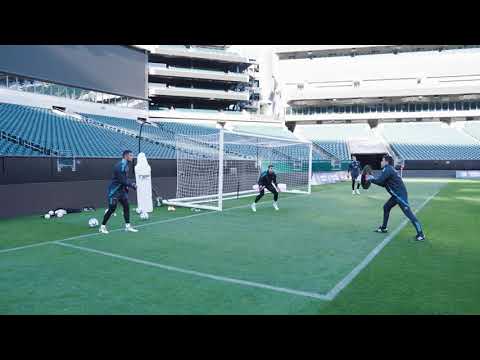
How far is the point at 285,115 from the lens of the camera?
55.4 metres

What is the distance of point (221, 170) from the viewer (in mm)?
14867

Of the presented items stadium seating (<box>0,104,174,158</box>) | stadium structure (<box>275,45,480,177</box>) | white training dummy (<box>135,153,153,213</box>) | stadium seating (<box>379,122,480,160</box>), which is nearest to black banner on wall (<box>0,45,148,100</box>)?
stadium seating (<box>0,104,174,158</box>)

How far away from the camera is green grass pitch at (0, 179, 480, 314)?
4.86m

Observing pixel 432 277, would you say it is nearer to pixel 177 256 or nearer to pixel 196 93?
pixel 177 256

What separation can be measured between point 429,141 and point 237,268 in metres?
45.0

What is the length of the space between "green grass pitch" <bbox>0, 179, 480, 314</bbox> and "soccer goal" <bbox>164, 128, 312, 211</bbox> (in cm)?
490

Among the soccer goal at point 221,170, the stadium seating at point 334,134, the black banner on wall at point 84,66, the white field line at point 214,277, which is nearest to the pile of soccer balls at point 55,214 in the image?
the soccer goal at point 221,170

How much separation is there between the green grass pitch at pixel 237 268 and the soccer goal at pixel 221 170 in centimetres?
490

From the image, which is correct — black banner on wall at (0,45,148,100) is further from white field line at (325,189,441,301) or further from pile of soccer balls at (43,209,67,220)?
white field line at (325,189,441,301)

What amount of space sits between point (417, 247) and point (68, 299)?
718cm

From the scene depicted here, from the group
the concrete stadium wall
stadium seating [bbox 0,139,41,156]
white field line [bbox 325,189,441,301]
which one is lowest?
white field line [bbox 325,189,441,301]

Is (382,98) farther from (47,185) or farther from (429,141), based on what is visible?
(47,185)
